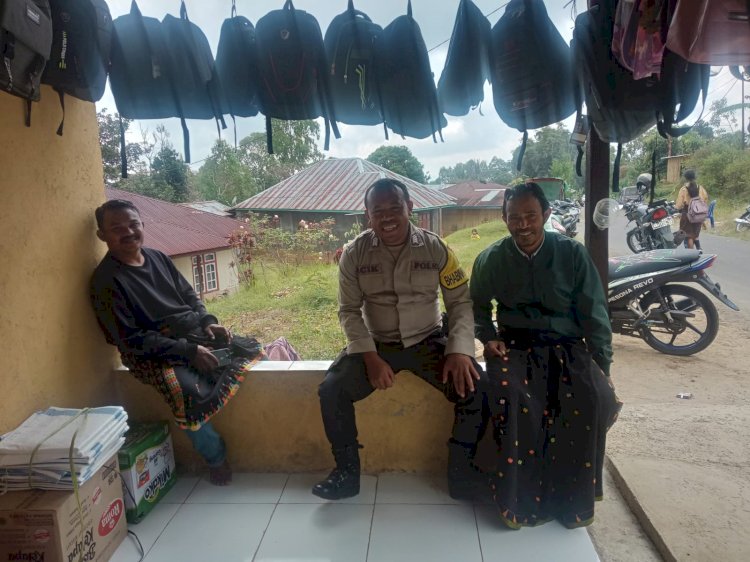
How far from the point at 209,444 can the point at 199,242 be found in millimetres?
2491

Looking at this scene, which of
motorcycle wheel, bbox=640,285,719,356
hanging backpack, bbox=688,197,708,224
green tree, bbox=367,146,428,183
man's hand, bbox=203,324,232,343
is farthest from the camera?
green tree, bbox=367,146,428,183

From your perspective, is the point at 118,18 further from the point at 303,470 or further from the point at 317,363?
the point at 303,470

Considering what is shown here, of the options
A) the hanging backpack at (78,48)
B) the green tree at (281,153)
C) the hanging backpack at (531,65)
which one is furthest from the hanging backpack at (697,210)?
the hanging backpack at (78,48)

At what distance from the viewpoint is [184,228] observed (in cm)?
395

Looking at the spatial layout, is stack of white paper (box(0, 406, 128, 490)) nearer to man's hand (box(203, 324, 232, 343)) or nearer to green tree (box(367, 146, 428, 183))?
man's hand (box(203, 324, 232, 343))

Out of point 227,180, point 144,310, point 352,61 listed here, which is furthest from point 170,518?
point 227,180

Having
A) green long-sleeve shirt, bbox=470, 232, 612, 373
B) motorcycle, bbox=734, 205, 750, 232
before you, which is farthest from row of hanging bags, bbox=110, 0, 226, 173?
motorcycle, bbox=734, 205, 750, 232

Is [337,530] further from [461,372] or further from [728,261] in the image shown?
[728,261]

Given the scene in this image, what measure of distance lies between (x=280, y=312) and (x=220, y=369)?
2.45 m

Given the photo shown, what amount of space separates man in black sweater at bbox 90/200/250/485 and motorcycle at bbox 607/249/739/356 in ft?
9.86

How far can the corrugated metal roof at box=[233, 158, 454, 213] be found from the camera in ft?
18.2

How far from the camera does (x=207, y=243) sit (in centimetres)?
429

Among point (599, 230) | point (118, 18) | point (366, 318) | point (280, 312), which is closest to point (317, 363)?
point (366, 318)

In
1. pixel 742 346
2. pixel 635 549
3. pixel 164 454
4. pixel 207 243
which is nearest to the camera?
pixel 635 549
